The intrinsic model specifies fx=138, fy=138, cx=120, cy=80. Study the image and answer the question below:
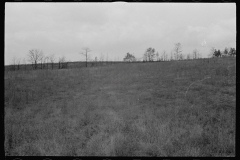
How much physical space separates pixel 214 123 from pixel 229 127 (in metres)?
0.62

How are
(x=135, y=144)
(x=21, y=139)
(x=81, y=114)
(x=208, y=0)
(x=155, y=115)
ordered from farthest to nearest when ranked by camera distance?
(x=81, y=114) → (x=155, y=115) → (x=21, y=139) → (x=135, y=144) → (x=208, y=0)

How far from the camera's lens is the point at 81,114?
8.44 metres

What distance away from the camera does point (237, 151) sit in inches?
130

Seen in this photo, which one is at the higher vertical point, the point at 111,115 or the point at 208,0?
the point at 208,0

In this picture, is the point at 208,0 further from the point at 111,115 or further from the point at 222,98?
the point at 222,98

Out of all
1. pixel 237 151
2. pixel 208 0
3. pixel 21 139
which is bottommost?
pixel 21 139

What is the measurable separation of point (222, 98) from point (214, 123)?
5.56 metres

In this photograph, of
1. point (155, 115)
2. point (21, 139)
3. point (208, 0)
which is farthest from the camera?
point (155, 115)

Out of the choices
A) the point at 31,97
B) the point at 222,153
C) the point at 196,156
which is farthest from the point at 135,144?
the point at 31,97

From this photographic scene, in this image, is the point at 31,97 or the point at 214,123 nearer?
the point at 214,123

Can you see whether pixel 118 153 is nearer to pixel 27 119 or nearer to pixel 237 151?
pixel 237 151

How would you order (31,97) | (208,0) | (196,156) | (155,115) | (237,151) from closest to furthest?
1. (237,151)
2. (208,0)
3. (196,156)
4. (155,115)
5. (31,97)

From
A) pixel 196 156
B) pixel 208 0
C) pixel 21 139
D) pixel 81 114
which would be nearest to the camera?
pixel 208 0

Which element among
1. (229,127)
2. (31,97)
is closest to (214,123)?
(229,127)
